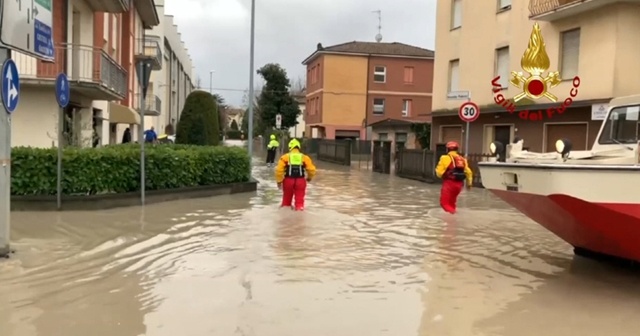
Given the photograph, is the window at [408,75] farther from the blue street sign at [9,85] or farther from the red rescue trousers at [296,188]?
the blue street sign at [9,85]

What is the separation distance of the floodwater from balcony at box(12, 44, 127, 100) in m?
6.24

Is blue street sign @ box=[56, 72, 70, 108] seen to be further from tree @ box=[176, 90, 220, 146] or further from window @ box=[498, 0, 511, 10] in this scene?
window @ box=[498, 0, 511, 10]

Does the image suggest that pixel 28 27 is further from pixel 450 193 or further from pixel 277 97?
pixel 277 97

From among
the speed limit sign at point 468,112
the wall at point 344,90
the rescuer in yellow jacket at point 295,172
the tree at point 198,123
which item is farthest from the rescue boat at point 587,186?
the wall at point 344,90

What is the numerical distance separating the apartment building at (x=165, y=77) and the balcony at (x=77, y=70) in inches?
628

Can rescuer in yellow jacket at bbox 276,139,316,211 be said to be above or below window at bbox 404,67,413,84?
below

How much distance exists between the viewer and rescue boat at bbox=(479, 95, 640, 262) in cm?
627

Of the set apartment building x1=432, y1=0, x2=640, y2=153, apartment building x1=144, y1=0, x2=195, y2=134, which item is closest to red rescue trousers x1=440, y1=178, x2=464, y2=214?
apartment building x1=432, y1=0, x2=640, y2=153

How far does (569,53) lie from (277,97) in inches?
1717

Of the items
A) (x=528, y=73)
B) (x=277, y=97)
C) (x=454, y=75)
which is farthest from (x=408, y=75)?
(x=528, y=73)

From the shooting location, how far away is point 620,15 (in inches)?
752

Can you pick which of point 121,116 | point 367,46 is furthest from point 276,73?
point 121,116

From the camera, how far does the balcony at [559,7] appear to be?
19.4 metres

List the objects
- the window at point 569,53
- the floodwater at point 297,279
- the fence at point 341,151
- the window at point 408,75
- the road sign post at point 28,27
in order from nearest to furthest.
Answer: the floodwater at point 297,279 → the road sign post at point 28,27 → the window at point 569,53 → the fence at point 341,151 → the window at point 408,75
